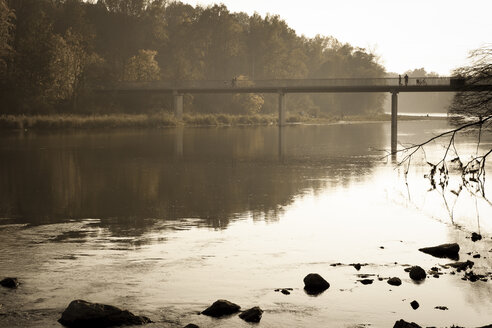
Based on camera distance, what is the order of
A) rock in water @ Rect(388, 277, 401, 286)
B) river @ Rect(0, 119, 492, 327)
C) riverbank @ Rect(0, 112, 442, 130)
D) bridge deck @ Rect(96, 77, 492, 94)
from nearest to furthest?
river @ Rect(0, 119, 492, 327), rock in water @ Rect(388, 277, 401, 286), riverbank @ Rect(0, 112, 442, 130), bridge deck @ Rect(96, 77, 492, 94)

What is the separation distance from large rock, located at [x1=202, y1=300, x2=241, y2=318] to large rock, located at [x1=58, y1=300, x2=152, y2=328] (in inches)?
49.7

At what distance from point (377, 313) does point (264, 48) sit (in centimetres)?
13882

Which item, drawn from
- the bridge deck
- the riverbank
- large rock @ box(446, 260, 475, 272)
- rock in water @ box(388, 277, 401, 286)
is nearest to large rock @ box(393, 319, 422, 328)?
rock in water @ box(388, 277, 401, 286)

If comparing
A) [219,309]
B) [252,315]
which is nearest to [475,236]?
[252,315]

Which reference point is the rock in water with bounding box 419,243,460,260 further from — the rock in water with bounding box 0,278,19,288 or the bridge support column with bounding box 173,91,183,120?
the bridge support column with bounding box 173,91,183,120

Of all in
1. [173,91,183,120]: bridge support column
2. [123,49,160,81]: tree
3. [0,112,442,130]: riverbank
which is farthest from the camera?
[123,49,160,81]: tree

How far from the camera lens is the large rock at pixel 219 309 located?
1383 cm

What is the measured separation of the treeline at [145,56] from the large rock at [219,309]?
8020cm

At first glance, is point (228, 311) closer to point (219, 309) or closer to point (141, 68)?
point (219, 309)

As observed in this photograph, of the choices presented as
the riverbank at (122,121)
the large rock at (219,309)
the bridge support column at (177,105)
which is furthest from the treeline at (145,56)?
the large rock at (219,309)

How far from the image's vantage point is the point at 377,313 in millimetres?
13945

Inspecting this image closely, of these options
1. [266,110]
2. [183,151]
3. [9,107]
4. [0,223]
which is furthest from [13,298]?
[266,110]

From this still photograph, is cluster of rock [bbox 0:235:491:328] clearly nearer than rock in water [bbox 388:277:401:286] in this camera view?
Yes

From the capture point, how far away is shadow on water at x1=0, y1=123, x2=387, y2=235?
82.7 ft
